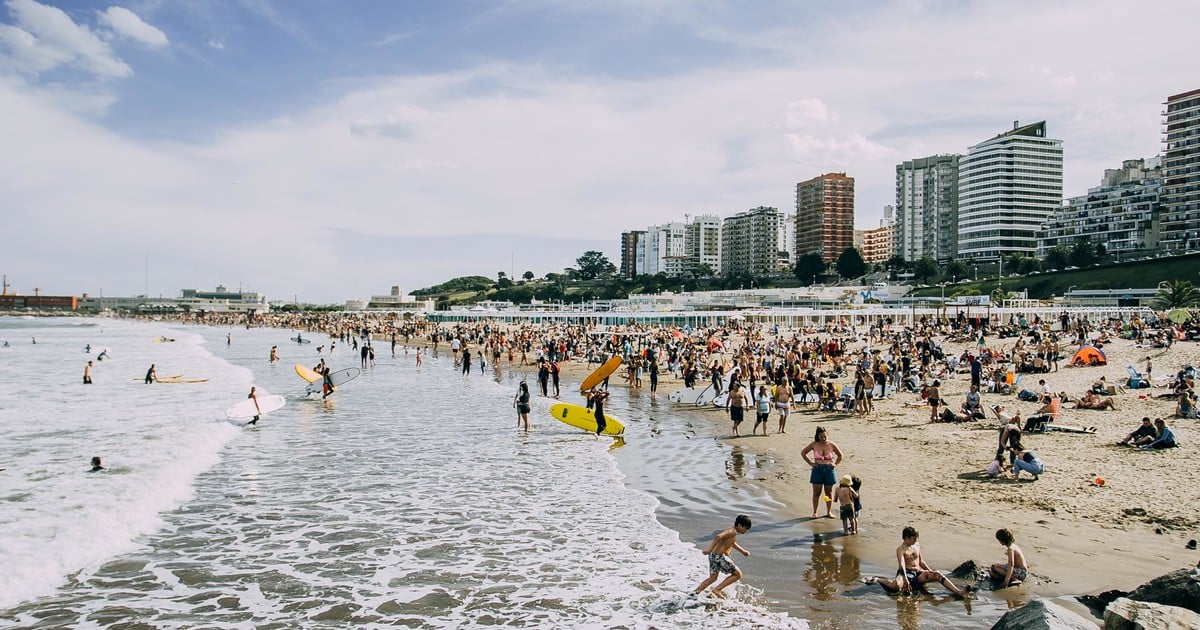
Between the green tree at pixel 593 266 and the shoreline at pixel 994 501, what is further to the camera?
the green tree at pixel 593 266

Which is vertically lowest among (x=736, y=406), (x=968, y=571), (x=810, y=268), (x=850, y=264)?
(x=968, y=571)

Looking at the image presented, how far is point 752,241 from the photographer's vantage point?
18362 cm

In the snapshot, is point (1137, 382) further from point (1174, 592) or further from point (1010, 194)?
point (1010, 194)

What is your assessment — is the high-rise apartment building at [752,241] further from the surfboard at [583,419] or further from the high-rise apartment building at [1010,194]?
the surfboard at [583,419]

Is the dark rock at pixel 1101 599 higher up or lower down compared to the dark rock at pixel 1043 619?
lower down

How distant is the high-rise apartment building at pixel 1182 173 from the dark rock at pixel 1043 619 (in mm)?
130303

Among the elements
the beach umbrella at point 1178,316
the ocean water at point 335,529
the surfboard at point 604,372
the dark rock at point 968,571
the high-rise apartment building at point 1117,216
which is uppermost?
the high-rise apartment building at point 1117,216

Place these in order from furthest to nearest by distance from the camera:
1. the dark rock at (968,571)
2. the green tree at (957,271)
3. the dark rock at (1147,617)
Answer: the green tree at (957,271)
the dark rock at (968,571)
the dark rock at (1147,617)

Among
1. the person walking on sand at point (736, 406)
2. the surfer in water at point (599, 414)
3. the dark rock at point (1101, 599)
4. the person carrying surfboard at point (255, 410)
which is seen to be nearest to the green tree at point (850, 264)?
the person walking on sand at point (736, 406)

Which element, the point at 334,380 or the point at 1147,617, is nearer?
the point at 1147,617

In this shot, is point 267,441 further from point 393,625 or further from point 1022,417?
point 1022,417

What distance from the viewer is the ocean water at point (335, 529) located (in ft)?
26.0

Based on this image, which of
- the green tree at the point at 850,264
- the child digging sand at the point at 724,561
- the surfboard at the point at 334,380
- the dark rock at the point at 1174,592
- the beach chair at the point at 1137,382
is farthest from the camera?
the green tree at the point at 850,264

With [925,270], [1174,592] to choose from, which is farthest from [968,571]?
[925,270]
